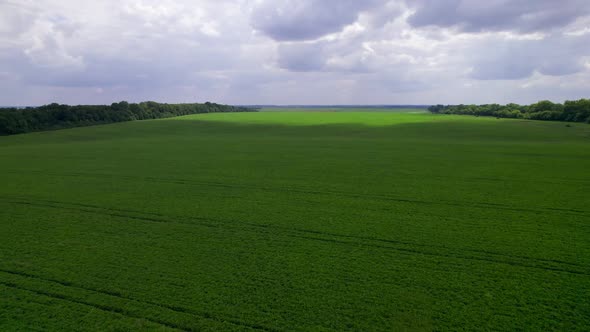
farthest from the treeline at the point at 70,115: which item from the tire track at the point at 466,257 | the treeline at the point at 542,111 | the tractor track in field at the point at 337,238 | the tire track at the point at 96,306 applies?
the treeline at the point at 542,111

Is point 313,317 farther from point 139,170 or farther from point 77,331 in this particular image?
point 139,170

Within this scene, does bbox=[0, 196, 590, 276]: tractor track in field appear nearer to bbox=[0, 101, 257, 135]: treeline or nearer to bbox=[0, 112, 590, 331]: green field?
bbox=[0, 112, 590, 331]: green field

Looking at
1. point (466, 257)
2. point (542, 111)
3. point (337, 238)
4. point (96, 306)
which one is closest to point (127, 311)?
point (96, 306)

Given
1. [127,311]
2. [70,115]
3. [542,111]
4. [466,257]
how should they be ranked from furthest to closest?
[542,111]
[70,115]
[466,257]
[127,311]

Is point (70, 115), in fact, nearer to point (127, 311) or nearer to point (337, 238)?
point (337, 238)

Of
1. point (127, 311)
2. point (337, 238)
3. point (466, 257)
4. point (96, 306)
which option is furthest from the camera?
point (337, 238)

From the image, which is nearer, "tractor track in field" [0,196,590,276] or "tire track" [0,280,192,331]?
"tire track" [0,280,192,331]

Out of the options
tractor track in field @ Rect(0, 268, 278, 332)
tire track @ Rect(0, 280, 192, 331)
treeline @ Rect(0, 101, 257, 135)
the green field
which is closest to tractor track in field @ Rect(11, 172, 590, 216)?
the green field
